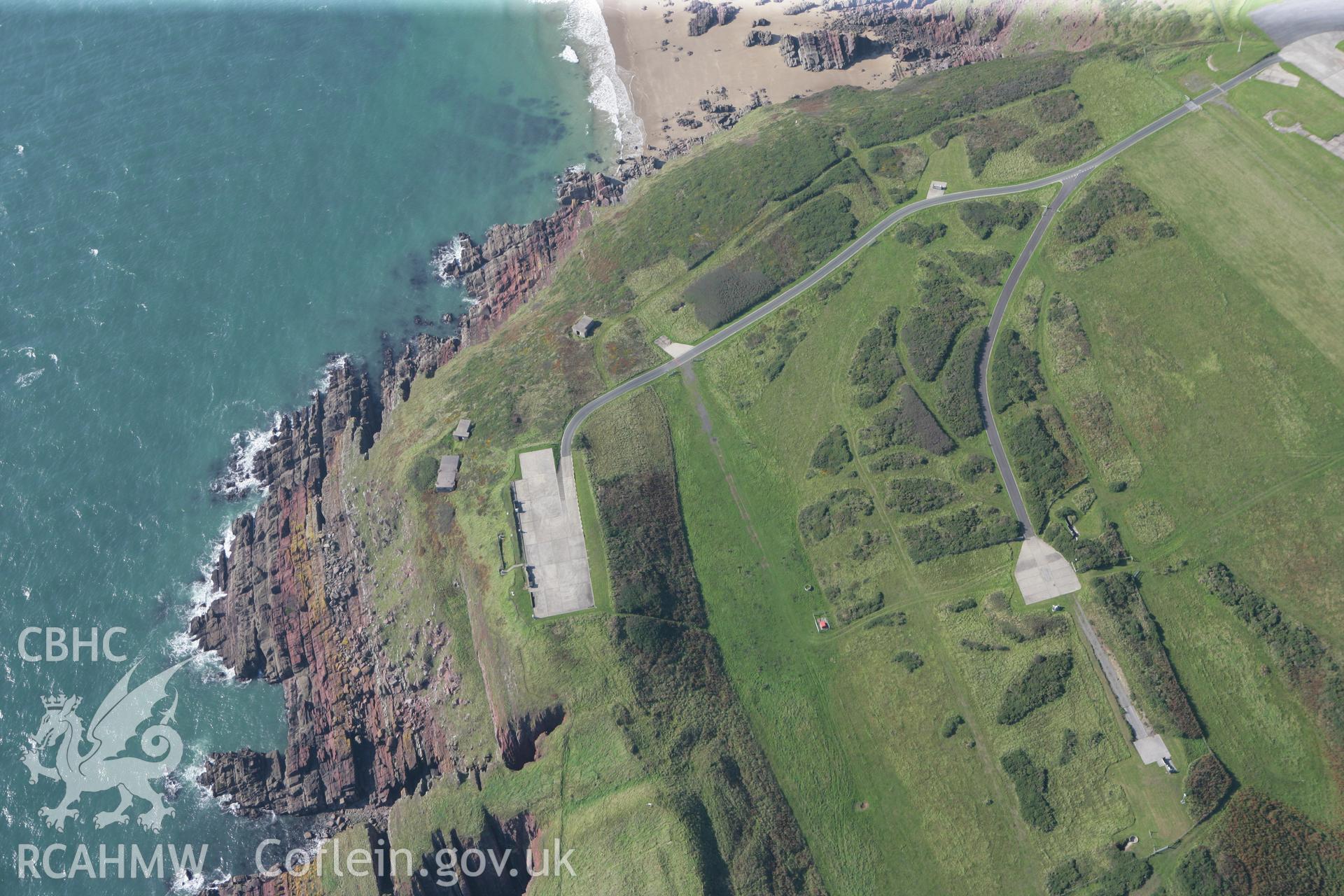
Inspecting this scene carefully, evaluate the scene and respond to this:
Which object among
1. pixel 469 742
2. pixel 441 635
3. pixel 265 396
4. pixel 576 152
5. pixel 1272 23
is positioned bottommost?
pixel 469 742

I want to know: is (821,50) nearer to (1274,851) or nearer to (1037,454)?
(1037,454)

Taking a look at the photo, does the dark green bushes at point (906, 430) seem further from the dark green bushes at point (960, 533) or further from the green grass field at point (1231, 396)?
the green grass field at point (1231, 396)

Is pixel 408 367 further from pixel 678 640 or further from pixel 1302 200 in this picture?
pixel 1302 200

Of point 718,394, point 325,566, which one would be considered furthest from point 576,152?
point 325,566

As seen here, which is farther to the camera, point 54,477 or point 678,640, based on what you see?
point 54,477

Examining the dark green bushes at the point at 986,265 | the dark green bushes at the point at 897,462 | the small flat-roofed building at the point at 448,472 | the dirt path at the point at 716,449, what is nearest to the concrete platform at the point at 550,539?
the small flat-roofed building at the point at 448,472

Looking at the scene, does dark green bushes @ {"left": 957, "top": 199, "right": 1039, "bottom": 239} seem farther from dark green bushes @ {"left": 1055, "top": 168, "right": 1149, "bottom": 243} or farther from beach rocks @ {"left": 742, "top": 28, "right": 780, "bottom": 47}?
beach rocks @ {"left": 742, "top": 28, "right": 780, "bottom": 47}

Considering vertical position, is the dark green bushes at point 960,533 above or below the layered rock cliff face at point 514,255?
below

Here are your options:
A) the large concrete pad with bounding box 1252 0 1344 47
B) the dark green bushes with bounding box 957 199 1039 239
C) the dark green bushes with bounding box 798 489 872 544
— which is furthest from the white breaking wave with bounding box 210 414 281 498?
the large concrete pad with bounding box 1252 0 1344 47
